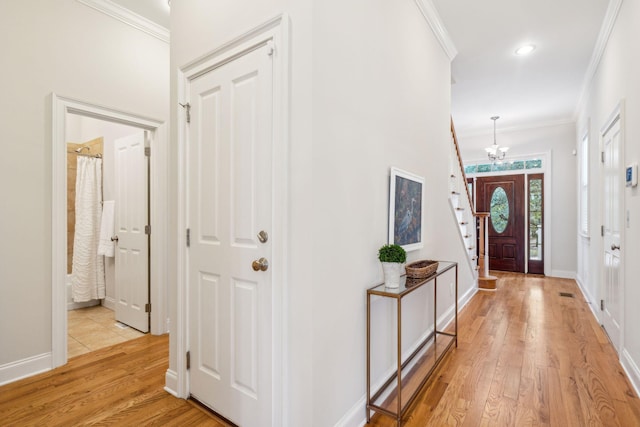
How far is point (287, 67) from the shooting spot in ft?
5.05

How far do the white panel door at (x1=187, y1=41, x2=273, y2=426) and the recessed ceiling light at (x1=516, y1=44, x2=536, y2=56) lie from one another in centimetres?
328

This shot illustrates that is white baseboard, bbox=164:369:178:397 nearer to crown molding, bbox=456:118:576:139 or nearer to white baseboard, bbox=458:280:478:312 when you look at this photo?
white baseboard, bbox=458:280:478:312

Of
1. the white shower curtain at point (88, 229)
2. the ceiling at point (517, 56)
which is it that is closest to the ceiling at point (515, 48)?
the ceiling at point (517, 56)

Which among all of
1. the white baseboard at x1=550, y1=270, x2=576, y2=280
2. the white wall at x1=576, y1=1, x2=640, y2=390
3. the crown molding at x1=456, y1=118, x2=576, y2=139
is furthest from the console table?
the crown molding at x1=456, y1=118, x2=576, y2=139

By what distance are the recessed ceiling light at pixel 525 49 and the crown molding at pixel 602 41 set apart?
566 millimetres

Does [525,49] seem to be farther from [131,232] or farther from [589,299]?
[131,232]

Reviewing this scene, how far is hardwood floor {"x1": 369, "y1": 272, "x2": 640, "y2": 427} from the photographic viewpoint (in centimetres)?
190

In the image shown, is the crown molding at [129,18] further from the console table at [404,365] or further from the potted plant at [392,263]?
the console table at [404,365]

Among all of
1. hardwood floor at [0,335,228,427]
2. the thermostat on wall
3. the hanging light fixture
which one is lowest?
hardwood floor at [0,335,228,427]

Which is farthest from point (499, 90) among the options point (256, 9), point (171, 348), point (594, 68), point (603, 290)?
point (171, 348)

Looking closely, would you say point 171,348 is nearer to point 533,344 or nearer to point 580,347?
point 533,344

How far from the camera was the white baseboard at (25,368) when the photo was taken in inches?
89.4

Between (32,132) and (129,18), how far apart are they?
1355mm

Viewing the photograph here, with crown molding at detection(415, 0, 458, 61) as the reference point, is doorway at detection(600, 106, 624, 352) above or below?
below
